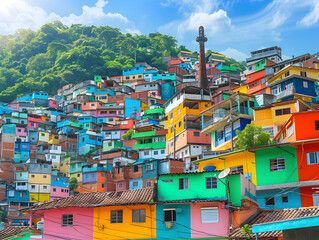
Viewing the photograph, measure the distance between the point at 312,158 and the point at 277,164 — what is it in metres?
2.36

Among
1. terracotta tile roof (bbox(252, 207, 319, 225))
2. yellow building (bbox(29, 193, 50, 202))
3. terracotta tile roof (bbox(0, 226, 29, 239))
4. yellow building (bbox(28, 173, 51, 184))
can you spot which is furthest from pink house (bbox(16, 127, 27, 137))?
terracotta tile roof (bbox(252, 207, 319, 225))

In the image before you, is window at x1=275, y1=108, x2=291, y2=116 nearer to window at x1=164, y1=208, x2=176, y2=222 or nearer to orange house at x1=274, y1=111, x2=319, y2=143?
orange house at x1=274, y1=111, x2=319, y2=143


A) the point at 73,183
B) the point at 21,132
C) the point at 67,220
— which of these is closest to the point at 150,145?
the point at 73,183

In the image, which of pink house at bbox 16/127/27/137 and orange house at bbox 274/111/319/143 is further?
pink house at bbox 16/127/27/137

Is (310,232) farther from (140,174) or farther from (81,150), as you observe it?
(81,150)

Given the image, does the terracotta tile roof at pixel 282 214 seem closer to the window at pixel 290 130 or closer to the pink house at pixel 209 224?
the pink house at pixel 209 224

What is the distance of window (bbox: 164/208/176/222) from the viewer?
25734 millimetres

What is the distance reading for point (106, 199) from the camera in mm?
27766

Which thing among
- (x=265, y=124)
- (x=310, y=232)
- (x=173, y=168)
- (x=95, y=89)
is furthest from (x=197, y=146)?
(x=95, y=89)

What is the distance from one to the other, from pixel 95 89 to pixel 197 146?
184 feet

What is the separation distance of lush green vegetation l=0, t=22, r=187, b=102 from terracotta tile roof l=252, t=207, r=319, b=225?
104808 millimetres

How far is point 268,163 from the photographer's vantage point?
30.2 metres

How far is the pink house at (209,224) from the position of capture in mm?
24578

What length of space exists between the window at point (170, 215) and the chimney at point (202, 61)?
6161 cm
